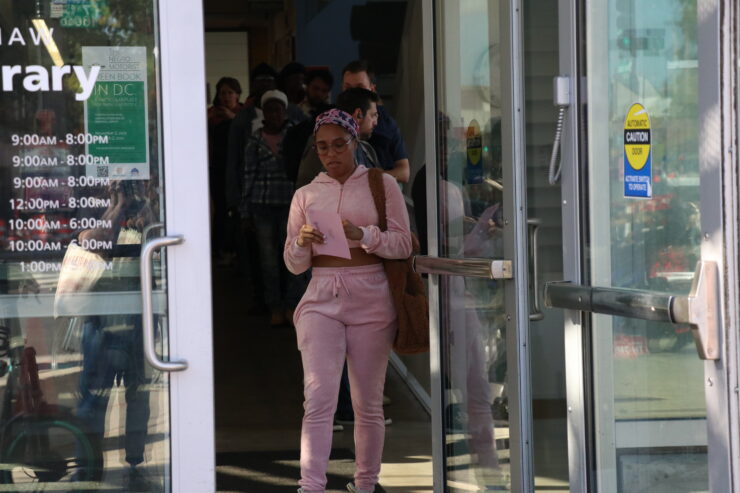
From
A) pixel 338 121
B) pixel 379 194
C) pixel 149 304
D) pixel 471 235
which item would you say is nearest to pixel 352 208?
pixel 379 194

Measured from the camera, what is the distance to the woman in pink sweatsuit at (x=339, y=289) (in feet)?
17.2

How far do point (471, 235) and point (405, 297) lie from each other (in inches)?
25.4

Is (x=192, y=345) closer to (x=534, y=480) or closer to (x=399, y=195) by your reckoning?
(x=534, y=480)

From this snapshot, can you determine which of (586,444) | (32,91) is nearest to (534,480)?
(586,444)

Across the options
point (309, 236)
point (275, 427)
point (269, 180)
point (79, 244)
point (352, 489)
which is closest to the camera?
point (79, 244)

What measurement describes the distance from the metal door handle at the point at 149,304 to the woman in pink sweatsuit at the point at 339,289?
5.02ft

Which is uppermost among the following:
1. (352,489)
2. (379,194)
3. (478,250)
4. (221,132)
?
(221,132)

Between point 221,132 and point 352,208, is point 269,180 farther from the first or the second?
point 352,208

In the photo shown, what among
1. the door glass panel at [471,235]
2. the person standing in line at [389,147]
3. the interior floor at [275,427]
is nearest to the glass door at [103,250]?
the door glass panel at [471,235]

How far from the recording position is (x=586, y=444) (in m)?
3.84

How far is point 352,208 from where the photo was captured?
209 inches

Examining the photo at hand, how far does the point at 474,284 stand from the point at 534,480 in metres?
0.78

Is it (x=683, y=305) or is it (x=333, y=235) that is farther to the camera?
(x=333, y=235)

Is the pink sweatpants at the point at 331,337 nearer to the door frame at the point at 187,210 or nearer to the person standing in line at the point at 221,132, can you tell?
the door frame at the point at 187,210
